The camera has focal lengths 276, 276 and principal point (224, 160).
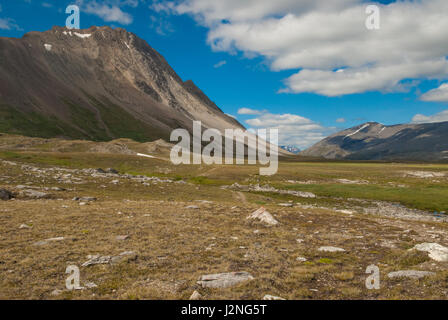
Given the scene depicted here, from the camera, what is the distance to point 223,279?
38.7 ft

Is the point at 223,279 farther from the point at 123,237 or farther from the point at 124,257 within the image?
the point at 123,237

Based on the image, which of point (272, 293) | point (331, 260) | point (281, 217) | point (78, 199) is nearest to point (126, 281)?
point (272, 293)

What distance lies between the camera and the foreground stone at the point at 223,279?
11.4 meters

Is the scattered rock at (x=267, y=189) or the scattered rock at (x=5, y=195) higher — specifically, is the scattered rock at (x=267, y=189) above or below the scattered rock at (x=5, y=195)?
below

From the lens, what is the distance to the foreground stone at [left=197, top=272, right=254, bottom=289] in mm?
11383

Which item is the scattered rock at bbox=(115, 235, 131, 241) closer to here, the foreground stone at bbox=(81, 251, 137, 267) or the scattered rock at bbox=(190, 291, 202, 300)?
the foreground stone at bbox=(81, 251, 137, 267)

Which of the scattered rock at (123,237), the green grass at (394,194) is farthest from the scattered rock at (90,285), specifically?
the green grass at (394,194)

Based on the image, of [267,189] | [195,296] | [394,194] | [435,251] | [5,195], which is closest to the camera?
[195,296]

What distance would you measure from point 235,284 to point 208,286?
1.15 meters

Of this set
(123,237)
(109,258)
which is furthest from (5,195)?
(109,258)

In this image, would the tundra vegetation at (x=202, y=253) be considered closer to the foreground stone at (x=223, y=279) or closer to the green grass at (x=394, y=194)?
the foreground stone at (x=223, y=279)

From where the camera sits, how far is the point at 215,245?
56.2 feet

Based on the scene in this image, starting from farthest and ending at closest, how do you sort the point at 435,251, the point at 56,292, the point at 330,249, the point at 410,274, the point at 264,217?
the point at 264,217 → the point at 330,249 → the point at 435,251 → the point at 410,274 → the point at 56,292

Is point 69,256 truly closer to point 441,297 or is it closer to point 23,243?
point 23,243
